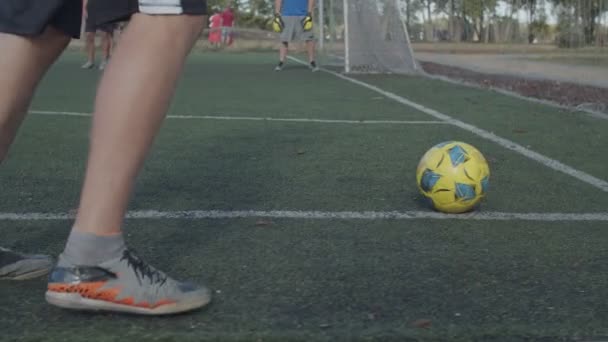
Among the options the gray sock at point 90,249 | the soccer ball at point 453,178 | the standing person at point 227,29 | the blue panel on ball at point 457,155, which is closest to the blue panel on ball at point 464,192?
the soccer ball at point 453,178

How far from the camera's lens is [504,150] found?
634 cm

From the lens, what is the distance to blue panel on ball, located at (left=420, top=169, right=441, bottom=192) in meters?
4.21

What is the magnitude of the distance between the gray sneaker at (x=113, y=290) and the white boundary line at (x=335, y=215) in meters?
1.44

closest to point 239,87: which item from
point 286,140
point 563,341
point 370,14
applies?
point 370,14

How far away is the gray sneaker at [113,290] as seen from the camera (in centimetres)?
246

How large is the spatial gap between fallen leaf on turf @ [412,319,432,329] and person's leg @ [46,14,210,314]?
62 centimetres

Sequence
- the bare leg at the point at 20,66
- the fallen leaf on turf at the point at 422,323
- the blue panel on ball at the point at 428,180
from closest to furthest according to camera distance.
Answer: the fallen leaf on turf at the point at 422,323 < the bare leg at the point at 20,66 < the blue panel on ball at the point at 428,180

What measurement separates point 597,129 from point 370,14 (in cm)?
887

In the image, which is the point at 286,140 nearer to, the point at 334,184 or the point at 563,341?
the point at 334,184

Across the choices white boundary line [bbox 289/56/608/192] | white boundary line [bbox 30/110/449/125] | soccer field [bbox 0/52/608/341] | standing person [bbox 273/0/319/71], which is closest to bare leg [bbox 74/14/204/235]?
soccer field [bbox 0/52/608/341]

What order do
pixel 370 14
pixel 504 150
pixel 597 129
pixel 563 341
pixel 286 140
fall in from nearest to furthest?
pixel 563 341, pixel 504 150, pixel 286 140, pixel 597 129, pixel 370 14

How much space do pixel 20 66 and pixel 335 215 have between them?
179 cm

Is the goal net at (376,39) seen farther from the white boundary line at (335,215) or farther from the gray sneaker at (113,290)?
the gray sneaker at (113,290)

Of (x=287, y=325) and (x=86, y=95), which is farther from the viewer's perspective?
(x=86, y=95)
